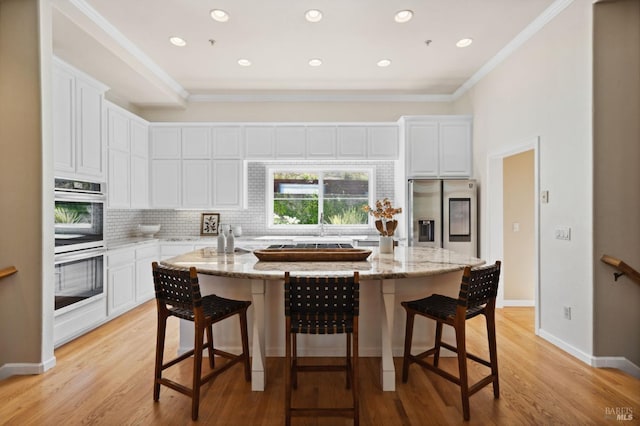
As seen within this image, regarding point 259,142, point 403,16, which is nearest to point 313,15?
point 403,16

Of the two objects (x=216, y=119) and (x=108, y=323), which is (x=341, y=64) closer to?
(x=216, y=119)

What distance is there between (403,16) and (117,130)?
360 centimetres

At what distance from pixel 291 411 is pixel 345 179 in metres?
4.32

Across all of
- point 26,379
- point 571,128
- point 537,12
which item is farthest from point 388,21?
point 26,379

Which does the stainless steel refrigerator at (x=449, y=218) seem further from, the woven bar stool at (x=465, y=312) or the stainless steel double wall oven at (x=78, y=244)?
the stainless steel double wall oven at (x=78, y=244)

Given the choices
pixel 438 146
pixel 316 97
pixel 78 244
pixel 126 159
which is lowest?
pixel 78 244

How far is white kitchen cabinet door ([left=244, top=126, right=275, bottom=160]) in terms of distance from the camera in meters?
5.39

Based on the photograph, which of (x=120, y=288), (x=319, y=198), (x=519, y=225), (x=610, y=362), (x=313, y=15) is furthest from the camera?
(x=319, y=198)

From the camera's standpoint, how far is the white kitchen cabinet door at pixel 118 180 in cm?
428

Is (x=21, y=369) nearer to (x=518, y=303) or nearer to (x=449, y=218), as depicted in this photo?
(x=449, y=218)

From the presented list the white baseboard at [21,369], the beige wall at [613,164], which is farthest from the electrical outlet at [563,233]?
the white baseboard at [21,369]

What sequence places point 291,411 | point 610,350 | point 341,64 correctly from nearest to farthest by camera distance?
point 291,411 → point 610,350 → point 341,64

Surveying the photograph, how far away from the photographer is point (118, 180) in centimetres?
448

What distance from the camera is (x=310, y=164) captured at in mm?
5879
